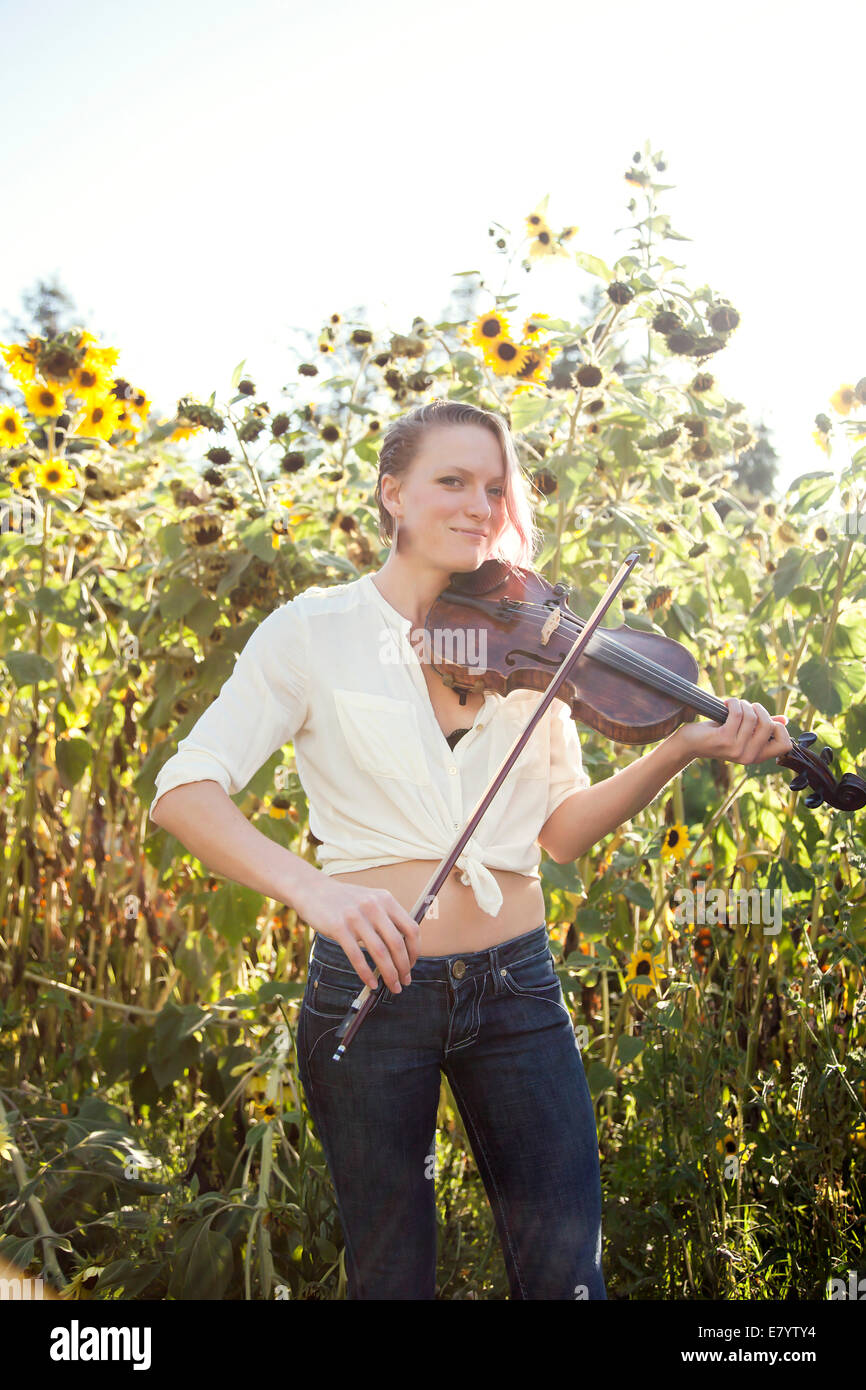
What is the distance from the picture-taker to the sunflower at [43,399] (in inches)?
133

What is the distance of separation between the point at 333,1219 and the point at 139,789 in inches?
45.3

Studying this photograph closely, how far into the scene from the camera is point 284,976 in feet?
11.6

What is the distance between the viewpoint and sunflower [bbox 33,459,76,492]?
3406 millimetres

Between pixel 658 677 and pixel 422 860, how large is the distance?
0.53m

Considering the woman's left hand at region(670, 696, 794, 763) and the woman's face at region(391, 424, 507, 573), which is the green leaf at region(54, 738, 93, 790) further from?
the woman's left hand at region(670, 696, 794, 763)

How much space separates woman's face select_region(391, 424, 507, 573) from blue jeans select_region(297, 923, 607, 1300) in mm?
662

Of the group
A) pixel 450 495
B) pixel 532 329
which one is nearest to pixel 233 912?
pixel 450 495

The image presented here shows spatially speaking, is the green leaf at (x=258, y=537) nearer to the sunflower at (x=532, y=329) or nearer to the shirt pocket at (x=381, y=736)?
the sunflower at (x=532, y=329)

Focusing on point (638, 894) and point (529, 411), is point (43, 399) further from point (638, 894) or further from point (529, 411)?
point (638, 894)

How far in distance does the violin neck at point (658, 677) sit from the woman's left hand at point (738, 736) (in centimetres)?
2

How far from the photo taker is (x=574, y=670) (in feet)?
6.72

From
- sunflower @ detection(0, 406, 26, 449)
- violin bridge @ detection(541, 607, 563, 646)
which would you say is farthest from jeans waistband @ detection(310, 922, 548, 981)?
sunflower @ detection(0, 406, 26, 449)

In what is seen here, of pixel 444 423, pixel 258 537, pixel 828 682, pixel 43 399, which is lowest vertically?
pixel 828 682

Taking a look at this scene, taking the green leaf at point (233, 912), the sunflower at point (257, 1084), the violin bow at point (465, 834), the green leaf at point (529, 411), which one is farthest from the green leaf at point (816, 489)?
the sunflower at point (257, 1084)
